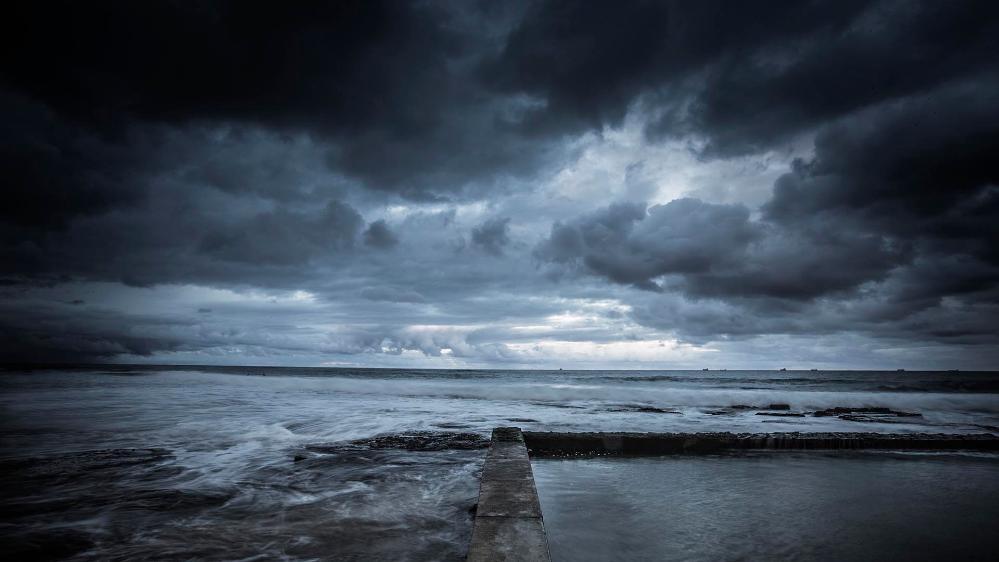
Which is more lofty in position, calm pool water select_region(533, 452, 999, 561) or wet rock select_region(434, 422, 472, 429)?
calm pool water select_region(533, 452, 999, 561)

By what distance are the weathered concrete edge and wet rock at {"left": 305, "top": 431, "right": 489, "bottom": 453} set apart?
57.1 inches

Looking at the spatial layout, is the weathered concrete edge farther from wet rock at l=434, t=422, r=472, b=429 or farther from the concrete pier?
wet rock at l=434, t=422, r=472, b=429

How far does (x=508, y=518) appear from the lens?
3371 millimetres

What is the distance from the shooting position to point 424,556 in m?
3.56

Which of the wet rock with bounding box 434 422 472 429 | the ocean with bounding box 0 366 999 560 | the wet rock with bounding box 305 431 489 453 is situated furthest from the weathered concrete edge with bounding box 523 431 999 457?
the wet rock with bounding box 434 422 472 429

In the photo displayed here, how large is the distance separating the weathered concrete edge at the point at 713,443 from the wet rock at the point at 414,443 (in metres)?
1.45

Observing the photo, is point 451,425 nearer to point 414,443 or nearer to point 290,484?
point 414,443

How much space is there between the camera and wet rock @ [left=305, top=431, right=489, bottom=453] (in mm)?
8363

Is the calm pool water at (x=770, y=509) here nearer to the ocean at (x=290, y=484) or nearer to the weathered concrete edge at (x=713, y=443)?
the ocean at (x=290, y=484)

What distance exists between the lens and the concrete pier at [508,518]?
2742mm

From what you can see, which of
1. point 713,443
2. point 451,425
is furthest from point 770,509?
point 451,425

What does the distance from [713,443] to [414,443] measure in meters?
5.61

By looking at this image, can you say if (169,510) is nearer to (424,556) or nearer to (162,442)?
(424,556)

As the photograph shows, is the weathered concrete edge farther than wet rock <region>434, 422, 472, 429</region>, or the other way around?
wet rock <region>434, 422, 472, 429</region>
